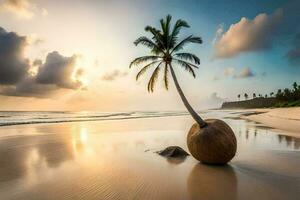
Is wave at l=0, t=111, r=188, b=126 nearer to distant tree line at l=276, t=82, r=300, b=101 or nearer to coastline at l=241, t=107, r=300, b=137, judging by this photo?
coastline at l=241, t=107, r=300, b=137

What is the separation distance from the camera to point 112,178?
20.6ft

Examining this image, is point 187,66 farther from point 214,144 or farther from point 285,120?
point 285,120

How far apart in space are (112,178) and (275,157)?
657cm

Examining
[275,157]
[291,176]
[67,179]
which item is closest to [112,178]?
[67,179]

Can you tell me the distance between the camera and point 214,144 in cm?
714

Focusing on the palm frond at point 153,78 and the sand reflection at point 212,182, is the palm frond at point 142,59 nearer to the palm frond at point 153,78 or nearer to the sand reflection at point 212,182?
the palm frond at point 153,78

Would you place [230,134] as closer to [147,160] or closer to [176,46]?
[147,160]

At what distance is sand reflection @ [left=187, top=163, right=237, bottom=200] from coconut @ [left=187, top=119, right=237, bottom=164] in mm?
297

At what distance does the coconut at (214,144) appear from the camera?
7156 mm

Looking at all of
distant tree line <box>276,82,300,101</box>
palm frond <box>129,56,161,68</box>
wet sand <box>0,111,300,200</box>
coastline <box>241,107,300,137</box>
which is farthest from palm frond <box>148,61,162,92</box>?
distant tree line <box>276,82,300,101</box>

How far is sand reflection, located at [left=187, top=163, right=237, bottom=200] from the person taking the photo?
4.97m

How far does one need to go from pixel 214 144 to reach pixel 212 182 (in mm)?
1559

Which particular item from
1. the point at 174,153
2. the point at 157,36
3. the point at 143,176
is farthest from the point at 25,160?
the point at 157,36

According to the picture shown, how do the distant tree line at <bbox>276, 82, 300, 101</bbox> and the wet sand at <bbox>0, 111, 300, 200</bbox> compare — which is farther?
the distant tree line at <bbox>276, 82, 300, 101</bbox>
